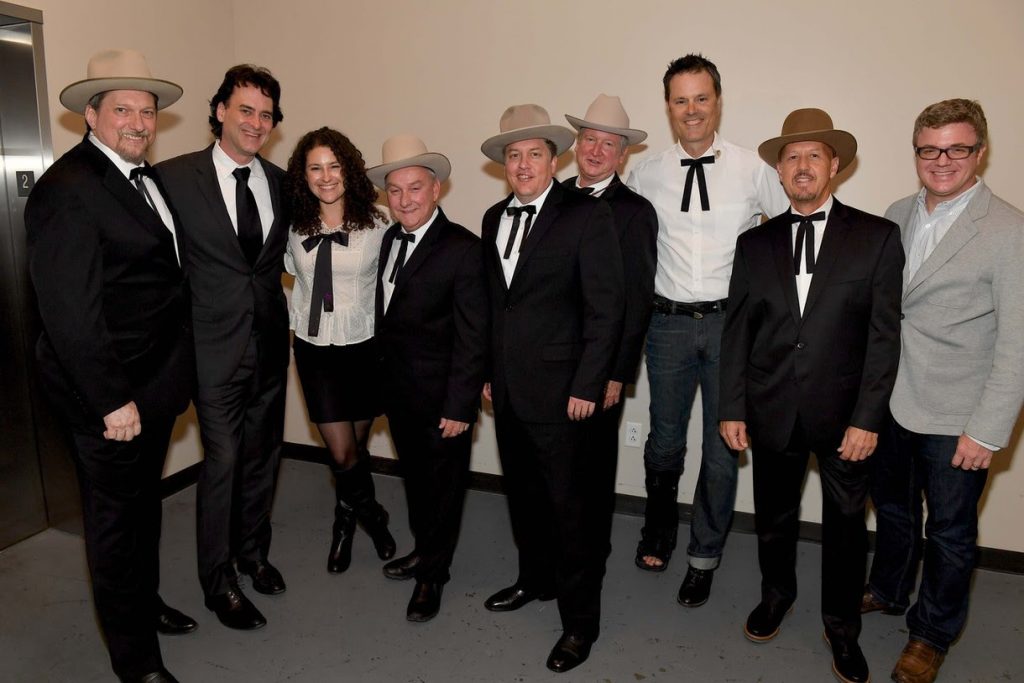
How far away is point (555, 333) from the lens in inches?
101

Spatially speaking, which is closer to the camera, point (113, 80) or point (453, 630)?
point (113, 80)

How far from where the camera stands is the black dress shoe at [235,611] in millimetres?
2924

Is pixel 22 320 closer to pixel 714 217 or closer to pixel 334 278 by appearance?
pixel 334 278

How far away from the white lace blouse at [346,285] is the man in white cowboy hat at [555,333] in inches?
23.3

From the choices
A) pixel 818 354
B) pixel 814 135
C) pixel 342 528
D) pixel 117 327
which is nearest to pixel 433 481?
pixel 342 528

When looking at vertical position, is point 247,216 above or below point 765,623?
above

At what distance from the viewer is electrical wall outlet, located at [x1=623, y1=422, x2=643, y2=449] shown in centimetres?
400

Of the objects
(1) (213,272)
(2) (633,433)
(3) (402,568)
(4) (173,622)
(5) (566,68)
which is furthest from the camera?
(2) (633,433)

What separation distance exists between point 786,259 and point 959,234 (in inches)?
21.1

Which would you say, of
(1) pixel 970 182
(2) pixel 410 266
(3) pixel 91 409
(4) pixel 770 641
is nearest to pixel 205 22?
(2) pixel 410 266

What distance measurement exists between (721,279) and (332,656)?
2109mm

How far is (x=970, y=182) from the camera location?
8.06 ft

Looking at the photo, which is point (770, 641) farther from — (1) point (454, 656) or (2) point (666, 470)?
(1) point (454, 656)

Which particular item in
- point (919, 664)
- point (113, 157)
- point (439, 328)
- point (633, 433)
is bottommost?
point (919, 664)
